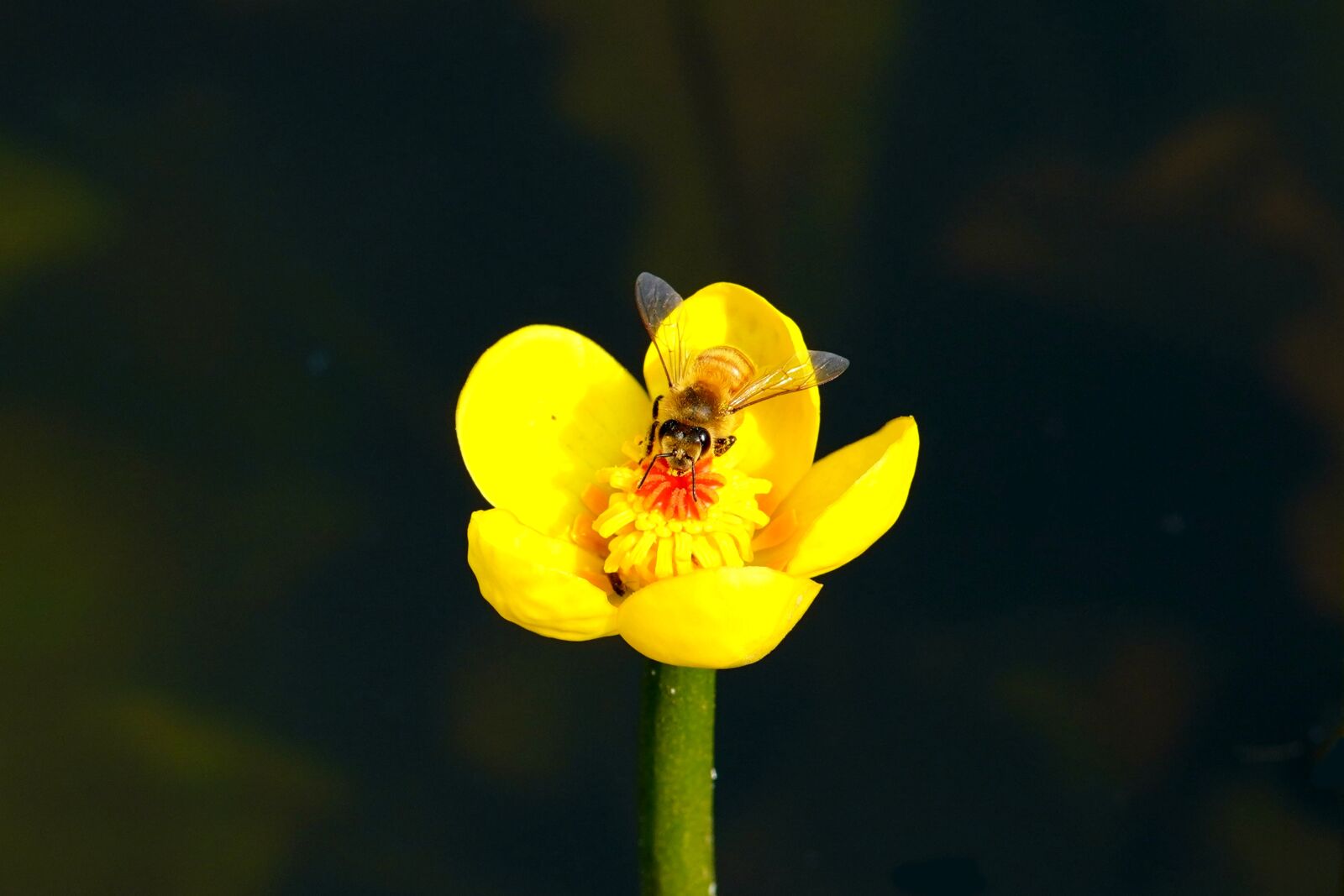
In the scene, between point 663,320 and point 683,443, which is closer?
point 683,443

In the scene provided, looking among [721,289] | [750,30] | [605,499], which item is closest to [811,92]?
[750,30]

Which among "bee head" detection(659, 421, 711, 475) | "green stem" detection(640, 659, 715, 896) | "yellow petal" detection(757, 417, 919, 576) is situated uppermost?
"bee head" detection(659, 421, 711, 475)

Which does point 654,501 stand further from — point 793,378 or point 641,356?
point 641,356

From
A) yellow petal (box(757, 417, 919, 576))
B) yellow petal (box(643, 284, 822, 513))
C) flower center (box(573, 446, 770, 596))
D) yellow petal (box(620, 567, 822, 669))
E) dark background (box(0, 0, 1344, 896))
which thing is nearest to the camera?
yellow petal (box(620, 567, 822, 669))

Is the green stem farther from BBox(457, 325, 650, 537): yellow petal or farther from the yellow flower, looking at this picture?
BBox(457, 325, 650, 537): yellow petal

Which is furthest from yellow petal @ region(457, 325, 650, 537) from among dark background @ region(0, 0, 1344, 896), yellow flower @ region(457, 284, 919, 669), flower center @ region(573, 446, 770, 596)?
dark background @ region(0, 0, 1344, 896)

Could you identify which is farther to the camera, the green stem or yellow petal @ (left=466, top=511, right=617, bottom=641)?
the green stem

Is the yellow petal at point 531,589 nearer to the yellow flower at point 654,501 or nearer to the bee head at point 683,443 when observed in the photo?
the yellow flower at point 654,501

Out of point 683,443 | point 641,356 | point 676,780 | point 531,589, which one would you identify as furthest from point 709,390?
point 641,356
